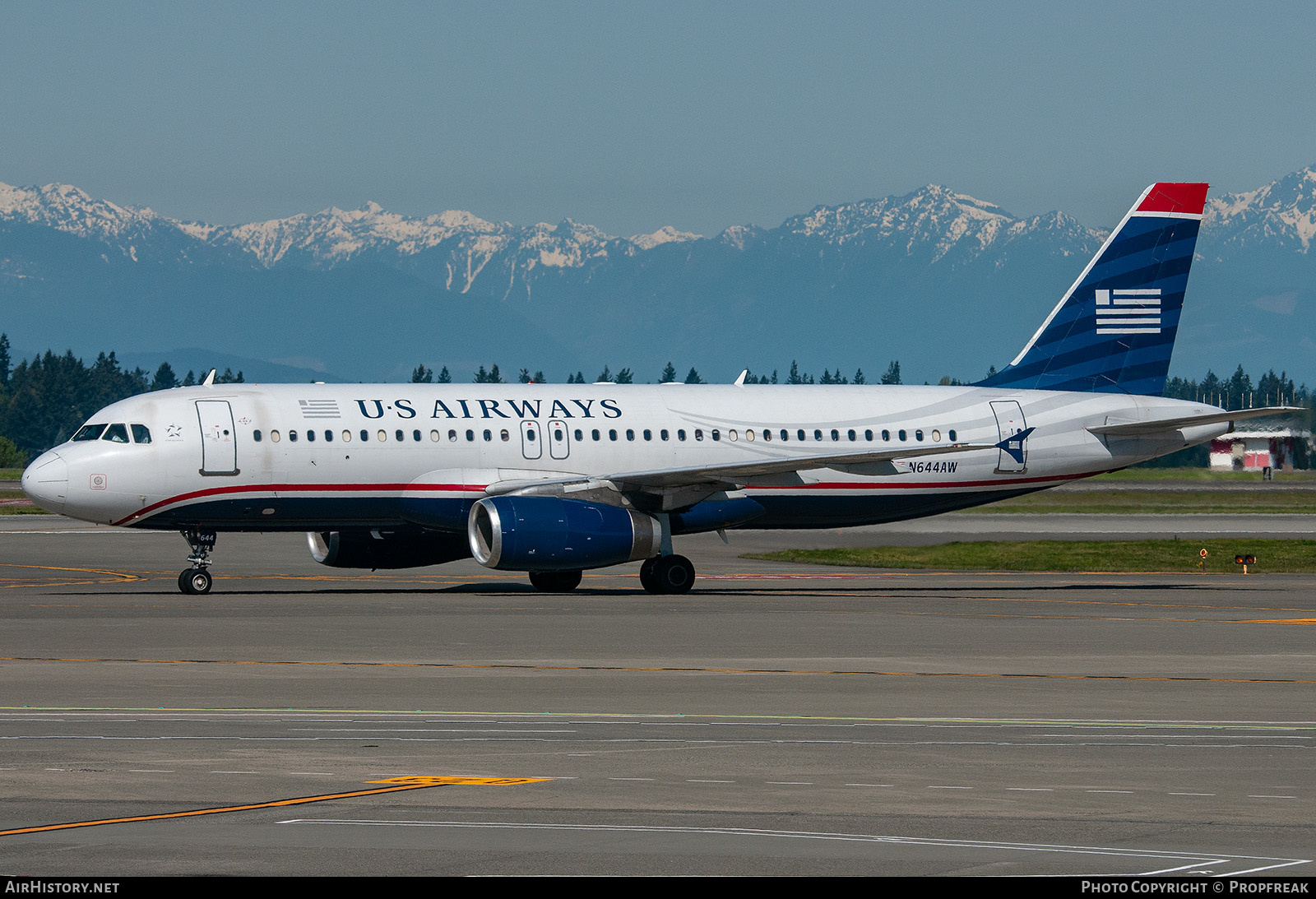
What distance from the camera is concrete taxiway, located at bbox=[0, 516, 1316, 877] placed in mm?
11711

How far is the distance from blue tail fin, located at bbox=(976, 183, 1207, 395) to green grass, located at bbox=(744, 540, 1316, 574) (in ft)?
19.9

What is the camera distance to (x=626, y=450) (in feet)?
138

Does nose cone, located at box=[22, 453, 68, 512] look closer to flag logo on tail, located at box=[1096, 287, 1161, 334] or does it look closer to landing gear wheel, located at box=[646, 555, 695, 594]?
landing gear wheel, located at box=[646, 555, 695, 594]

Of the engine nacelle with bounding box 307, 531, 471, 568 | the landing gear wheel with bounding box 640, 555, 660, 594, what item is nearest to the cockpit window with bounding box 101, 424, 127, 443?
the engine nacelle with bounding box 307, 531, 471, 568

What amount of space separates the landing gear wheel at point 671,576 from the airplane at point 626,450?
52 millimetres

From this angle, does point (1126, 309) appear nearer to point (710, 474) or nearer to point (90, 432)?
point (710, 474)

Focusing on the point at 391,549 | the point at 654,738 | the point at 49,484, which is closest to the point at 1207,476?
the point at 391,549

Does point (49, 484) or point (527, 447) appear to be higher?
point (527, 447)

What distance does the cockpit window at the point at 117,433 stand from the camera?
127ft

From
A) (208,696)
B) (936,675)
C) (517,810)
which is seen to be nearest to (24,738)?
(208,696)

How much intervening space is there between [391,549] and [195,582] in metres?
4.76

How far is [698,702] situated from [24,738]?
712 centimetres

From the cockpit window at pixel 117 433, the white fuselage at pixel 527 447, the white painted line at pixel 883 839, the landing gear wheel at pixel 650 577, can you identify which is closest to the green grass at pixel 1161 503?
the white fuselage at pixel 527 447

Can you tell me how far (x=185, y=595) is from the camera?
126 ft
